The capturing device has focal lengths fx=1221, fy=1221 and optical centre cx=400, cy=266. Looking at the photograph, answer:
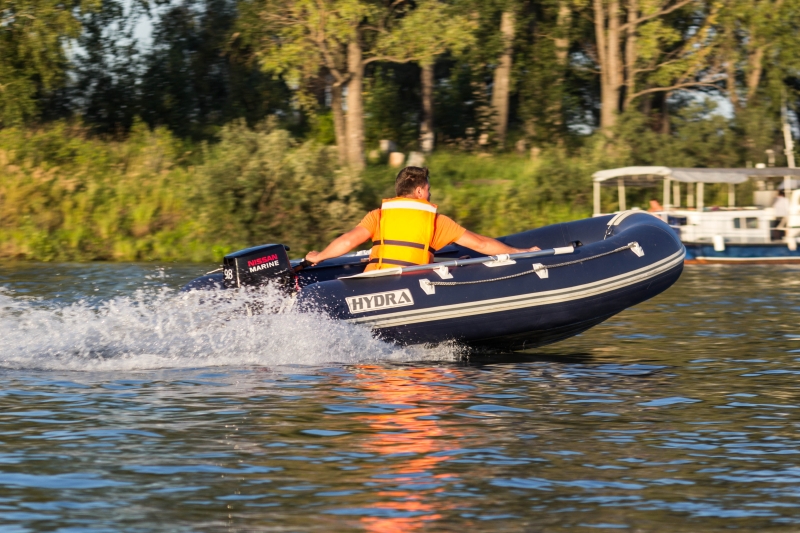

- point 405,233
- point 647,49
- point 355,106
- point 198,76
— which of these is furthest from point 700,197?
point 405,233

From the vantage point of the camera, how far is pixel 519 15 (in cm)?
2550

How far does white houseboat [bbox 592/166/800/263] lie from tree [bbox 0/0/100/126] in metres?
9.27

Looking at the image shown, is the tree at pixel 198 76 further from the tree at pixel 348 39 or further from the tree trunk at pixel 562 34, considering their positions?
the tree trunk at pixel 562 34

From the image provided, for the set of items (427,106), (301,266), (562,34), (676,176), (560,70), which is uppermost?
(562,34)

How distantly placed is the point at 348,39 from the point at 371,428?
640 inches

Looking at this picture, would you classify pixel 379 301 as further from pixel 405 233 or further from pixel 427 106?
pixel 427 106

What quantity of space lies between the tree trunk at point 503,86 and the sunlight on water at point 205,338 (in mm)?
18226

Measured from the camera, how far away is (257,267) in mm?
7816

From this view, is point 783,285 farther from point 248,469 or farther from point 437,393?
point 248,469

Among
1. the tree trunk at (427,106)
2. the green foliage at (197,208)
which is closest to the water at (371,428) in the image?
the green foliage at (197,208)

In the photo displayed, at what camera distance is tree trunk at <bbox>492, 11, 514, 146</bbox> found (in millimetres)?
25328

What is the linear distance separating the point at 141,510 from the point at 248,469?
2.25ft

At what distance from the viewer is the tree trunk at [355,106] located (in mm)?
21672

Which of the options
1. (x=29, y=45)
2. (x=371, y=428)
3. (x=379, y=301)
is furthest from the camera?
(x=29, y=45)
